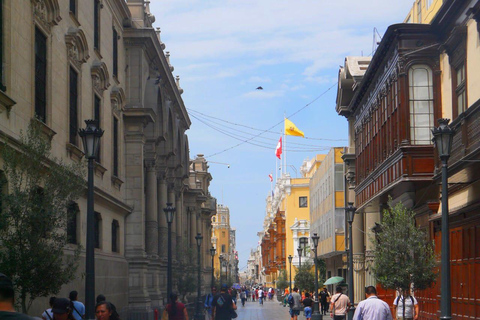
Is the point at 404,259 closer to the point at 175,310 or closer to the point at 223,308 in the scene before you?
the point at 223,308

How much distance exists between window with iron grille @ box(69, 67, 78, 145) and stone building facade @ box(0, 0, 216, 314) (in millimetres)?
34

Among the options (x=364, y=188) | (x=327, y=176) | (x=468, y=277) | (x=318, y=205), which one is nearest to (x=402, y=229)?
(x=468, y=277)

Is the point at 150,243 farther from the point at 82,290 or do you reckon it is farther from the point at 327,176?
the point at 327,176

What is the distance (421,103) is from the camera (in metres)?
26.9

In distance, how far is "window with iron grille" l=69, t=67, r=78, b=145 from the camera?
25.6 m

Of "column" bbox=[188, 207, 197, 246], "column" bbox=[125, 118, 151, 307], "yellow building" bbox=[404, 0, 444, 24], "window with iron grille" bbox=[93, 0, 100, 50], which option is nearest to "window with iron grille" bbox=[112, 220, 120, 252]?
"column" bbox=[125, 118, 151, 307]

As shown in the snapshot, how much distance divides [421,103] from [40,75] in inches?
470

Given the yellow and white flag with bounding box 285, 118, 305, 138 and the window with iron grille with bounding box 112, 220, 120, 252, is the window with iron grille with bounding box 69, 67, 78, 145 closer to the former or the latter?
the window with iron grille with bounding box 112, 220, 120, 252

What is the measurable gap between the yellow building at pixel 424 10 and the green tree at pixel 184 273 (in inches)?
875

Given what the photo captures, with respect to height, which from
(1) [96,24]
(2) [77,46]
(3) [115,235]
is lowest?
(3) [115,235]

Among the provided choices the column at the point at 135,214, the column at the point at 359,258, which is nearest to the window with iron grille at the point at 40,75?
the column at the point at 135,214

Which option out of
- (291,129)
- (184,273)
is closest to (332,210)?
(184,273)

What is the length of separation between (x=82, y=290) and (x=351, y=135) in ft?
81.3

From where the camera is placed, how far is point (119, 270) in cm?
3328
